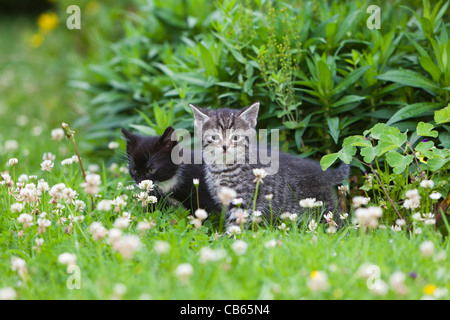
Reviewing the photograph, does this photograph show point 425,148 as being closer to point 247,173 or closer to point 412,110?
point 412,110

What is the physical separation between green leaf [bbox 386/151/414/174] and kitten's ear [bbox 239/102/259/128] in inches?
40.0

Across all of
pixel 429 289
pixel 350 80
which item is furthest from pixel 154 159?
pixel 429 289

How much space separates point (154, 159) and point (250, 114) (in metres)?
0.85

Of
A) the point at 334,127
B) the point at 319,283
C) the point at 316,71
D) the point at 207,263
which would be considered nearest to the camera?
the point at 319,283

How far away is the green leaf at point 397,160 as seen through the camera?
3301mm

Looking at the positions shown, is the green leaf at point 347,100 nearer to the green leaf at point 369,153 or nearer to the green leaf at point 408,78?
the green leaf at point 408,78

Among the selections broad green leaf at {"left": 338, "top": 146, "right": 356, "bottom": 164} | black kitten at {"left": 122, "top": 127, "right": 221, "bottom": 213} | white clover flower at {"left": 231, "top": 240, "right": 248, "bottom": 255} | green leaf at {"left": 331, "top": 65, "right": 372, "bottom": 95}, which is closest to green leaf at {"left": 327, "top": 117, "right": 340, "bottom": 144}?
green leaf at {"left": 331, "top": 65, "right": 372, "bottom": 95}

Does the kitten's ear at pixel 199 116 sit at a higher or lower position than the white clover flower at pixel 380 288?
higher

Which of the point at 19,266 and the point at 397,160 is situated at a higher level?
the point at 397,160

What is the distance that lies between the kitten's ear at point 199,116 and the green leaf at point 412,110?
145 cm

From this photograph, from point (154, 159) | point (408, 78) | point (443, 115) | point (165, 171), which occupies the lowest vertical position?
point (165, 171)

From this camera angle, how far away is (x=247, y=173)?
361 cm

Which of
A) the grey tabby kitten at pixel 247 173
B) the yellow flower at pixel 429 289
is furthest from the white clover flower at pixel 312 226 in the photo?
the yellow flower at pixel 429 289

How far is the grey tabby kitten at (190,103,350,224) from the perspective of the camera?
142 inches
